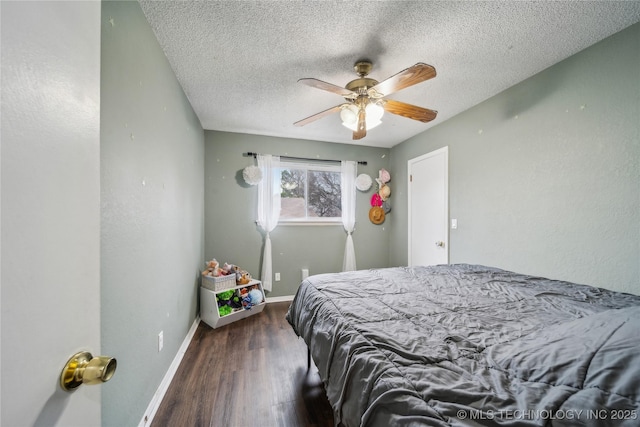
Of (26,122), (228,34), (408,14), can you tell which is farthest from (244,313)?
(408,14)

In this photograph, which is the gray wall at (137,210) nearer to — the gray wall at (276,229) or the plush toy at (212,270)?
the plush toy at (212,270)

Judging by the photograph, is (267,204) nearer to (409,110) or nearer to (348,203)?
(348,203)

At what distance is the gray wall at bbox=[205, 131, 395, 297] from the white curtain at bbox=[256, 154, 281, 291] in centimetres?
9

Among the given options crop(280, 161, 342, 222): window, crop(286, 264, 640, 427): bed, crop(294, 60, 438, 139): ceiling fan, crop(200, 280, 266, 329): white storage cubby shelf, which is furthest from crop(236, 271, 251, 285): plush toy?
crop(294, 60, 438, 139): ceiling fan

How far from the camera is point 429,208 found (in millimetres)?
3203

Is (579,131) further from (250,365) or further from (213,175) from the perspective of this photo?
(213,175)

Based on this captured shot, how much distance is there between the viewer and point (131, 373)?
4.06 ft

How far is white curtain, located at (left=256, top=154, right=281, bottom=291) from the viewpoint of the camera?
3.38 m

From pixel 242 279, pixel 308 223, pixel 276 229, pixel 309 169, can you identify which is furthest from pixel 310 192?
pixel 242 279

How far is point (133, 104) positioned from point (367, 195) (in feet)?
10.4

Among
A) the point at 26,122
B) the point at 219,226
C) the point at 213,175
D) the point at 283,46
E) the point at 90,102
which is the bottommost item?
the point at 219,226

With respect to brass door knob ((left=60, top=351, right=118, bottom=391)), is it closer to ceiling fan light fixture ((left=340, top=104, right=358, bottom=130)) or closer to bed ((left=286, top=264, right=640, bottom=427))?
bed ((left=286, top=264, right=640, bottom=427))

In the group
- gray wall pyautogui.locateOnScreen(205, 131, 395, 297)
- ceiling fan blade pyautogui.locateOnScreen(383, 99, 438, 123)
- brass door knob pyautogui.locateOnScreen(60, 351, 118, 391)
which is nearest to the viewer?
brass door knob pyautogui.locateOnScreen(60, 351, 118, 391)

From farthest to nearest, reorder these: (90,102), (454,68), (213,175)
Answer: (213,175) < (454,68) < (90,102)
